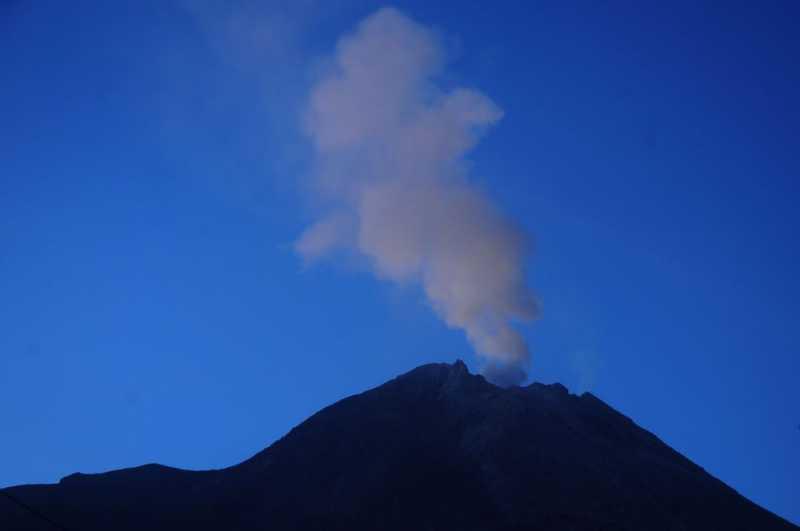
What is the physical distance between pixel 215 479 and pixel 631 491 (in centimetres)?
3936

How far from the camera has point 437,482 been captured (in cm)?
5925

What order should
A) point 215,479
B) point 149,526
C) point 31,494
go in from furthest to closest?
point 215,479 → point 31,494 → point 149,526

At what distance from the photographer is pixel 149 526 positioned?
5834cm

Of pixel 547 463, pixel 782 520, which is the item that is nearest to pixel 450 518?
pixel 547 463

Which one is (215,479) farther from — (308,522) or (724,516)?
(724,516)

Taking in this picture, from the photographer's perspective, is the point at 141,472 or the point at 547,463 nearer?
the point at 547,463

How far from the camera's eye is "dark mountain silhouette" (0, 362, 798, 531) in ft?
177

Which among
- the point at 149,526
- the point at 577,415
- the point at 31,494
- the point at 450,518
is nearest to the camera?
the point at 450,518

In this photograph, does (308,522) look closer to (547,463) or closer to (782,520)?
(547,463)

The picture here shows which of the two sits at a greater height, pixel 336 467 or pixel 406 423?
pixel 406 423

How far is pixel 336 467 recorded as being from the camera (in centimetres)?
6438

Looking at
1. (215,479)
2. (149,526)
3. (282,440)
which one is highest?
(282,440)

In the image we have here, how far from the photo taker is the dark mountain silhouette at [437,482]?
5384cm

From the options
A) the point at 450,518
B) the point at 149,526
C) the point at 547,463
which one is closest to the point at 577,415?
the point at 547,463
